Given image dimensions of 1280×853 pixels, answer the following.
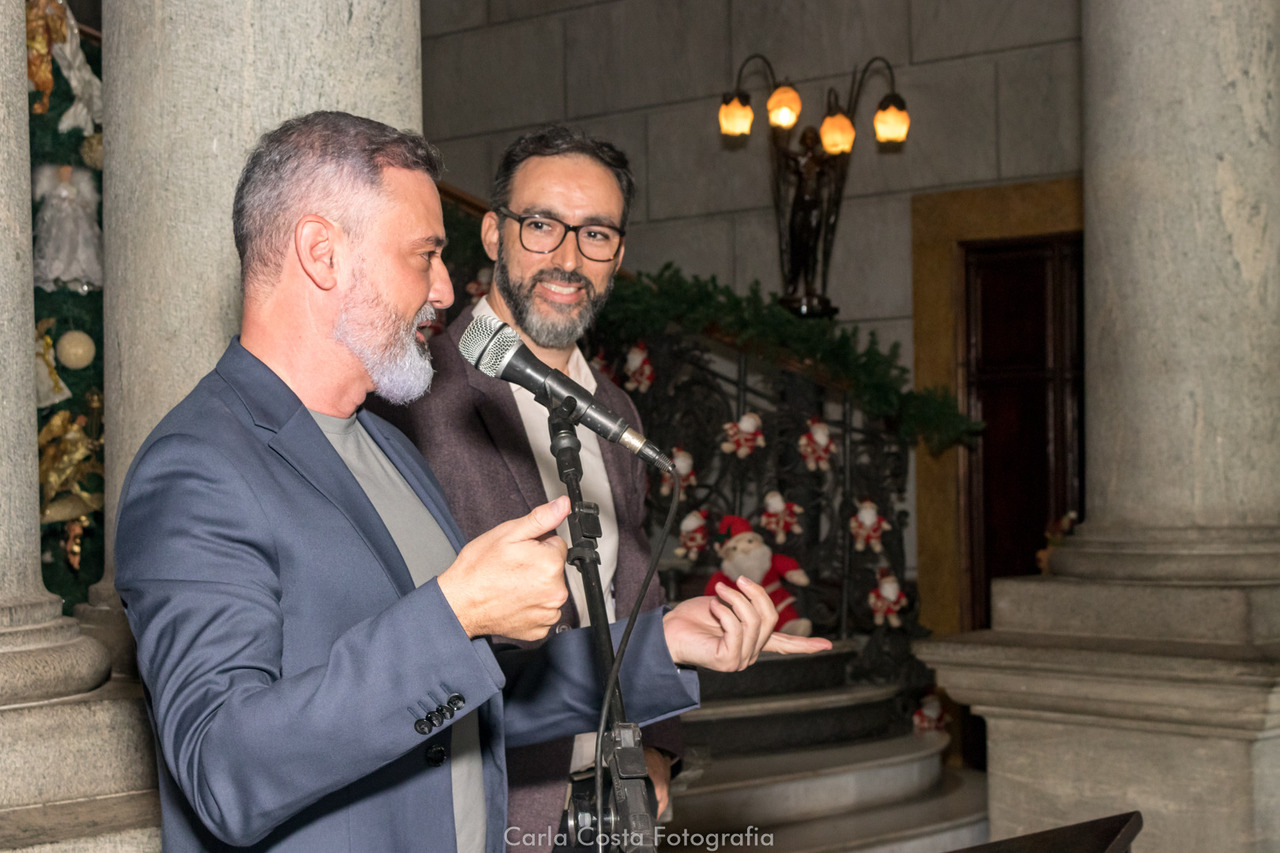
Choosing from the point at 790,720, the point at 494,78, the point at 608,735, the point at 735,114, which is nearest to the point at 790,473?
the point at 790,720

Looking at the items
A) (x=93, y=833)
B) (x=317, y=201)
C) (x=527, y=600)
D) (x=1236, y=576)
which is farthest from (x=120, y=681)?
(x=1236, y=576)

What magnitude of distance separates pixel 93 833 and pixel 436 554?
1.02 metres

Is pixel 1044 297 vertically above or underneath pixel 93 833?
above

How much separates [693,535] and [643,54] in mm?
4548

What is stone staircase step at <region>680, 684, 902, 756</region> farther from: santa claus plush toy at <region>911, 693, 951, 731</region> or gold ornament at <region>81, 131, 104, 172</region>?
gold ornament at <region>81, 131, 104, 172</region>

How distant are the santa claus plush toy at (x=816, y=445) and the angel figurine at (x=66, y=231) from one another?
3.89 metres

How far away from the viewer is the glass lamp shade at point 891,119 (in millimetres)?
8195

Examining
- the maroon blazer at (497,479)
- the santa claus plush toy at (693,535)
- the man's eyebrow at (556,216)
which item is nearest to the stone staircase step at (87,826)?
the maroon blazer at (497,479)

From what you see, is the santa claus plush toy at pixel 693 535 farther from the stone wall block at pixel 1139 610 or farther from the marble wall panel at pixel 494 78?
the marble wall panel at pixel 494 78

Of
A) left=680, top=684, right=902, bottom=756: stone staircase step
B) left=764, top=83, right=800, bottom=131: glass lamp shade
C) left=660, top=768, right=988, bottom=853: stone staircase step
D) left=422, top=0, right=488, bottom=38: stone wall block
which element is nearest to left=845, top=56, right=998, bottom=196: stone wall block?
left=764, top=83, right=800, bottom=131: glass lamp shade

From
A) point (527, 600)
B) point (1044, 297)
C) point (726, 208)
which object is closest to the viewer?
point (527, 600)

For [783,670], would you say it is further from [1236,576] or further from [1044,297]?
[1044,297]

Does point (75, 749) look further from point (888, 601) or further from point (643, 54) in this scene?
point (643, 54)

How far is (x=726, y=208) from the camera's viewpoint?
919 cm
